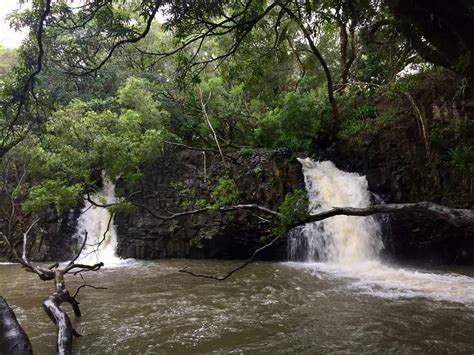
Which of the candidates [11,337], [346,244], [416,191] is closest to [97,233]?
[346,244]

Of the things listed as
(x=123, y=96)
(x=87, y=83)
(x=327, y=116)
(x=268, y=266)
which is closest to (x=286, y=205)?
(x=268, y=266)

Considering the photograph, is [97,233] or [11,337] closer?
[11,337]

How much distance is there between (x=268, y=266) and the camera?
37.3 feet

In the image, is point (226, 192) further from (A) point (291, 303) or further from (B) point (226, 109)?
(A) point (291, 303)

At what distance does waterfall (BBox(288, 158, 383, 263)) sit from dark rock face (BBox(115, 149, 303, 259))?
58 cm

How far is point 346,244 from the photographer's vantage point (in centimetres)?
1158

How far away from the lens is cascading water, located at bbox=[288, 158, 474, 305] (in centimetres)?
884

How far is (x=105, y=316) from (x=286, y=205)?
13.2 feet

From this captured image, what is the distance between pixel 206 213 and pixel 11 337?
36.3 feet

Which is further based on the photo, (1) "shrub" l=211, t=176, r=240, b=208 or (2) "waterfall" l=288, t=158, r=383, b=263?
(1) "shrub" l=211, t=176, r=240, b=208

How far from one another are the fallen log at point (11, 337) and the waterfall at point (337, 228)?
9.32 m

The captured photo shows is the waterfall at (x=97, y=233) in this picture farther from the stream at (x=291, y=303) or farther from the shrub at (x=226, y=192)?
the shrub at (x=226, y=192)

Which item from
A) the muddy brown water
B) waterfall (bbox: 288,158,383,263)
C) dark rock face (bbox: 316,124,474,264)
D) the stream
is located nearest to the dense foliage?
dark rock face (bbox: 316,124,474,264)

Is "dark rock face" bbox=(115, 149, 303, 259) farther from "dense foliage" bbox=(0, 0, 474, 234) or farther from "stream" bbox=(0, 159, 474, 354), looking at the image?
"stream" bbox=(0, 159, 474, 354)
